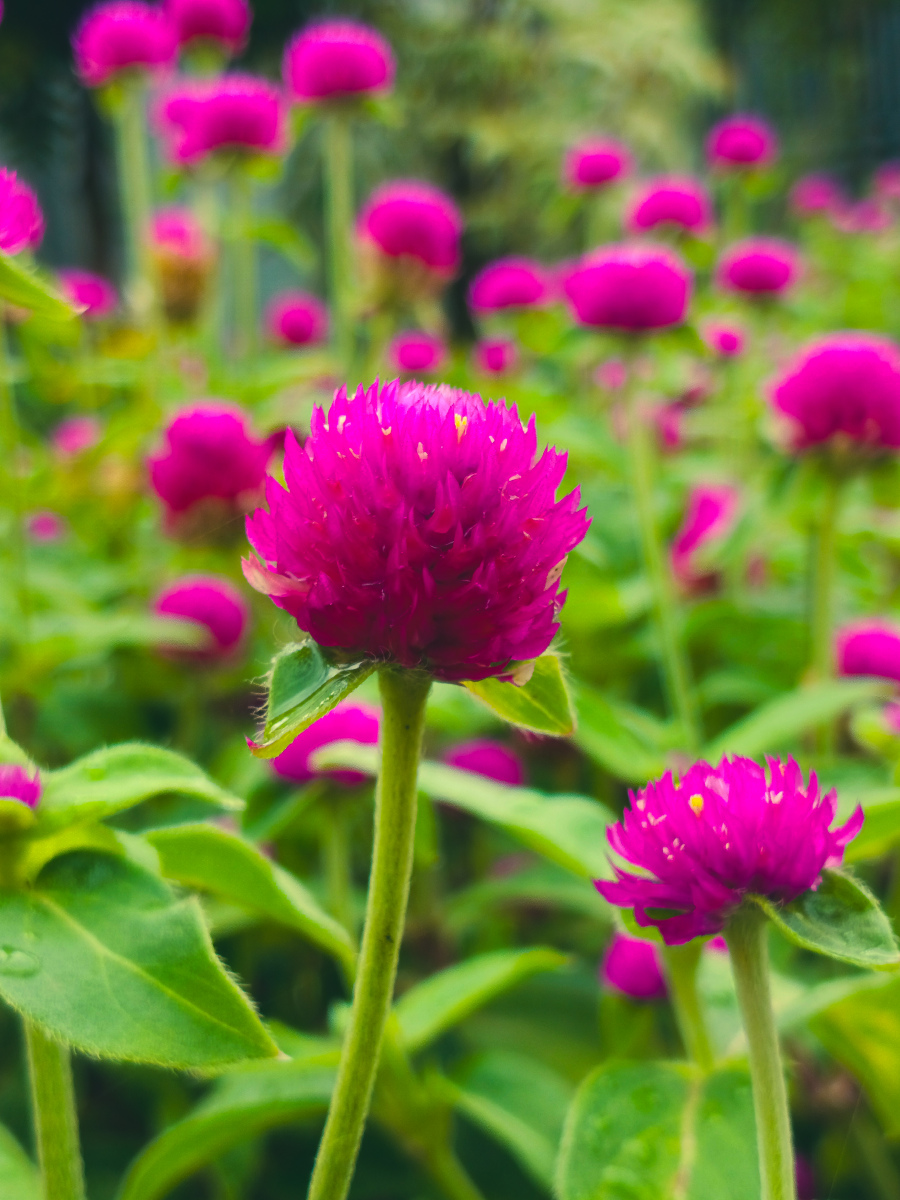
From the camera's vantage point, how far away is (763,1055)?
1.29ft

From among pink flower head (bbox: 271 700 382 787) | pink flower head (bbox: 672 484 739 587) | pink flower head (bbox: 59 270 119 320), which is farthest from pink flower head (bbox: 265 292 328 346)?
pink flower head (bbox: 271 700 382 787)

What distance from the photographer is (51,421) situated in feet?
8.83

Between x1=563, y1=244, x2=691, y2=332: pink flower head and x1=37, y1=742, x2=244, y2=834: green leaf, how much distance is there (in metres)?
0.78

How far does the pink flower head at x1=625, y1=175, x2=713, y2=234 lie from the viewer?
5.19 feet

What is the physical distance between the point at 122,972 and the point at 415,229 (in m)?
1.23

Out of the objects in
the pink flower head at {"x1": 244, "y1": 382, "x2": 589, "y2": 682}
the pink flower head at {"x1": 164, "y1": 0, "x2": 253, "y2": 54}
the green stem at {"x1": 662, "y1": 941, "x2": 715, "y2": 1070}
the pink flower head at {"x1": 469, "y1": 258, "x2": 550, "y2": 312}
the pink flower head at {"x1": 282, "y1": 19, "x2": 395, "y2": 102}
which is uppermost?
the pink flower head at {"x1": 164, "y1": 0, "x2": 253, "y2": 54}

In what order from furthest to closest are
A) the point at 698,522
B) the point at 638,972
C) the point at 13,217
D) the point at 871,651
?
the point at 698,522 < the point at 871,651 < the point at 638,972 < the point at 13,217

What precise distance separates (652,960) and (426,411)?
520 mm

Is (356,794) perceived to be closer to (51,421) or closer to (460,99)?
(51,421)

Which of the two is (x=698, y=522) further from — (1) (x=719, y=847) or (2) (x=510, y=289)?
(1) (x=719, y=847)

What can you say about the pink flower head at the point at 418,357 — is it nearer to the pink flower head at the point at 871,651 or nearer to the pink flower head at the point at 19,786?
the pink flower head at the point at 871,651

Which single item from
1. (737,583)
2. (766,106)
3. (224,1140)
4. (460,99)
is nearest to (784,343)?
(737,583)

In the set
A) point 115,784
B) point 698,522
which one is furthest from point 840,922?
point 698,522

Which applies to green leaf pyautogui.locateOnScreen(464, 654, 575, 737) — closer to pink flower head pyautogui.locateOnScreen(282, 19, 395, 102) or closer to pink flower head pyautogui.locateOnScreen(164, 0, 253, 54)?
pink flower head pyautogui.locateOnScreen(282, 19, 395, 102)
